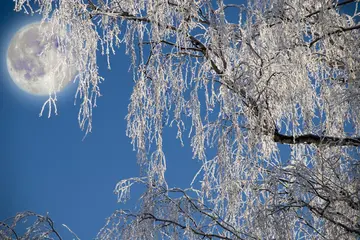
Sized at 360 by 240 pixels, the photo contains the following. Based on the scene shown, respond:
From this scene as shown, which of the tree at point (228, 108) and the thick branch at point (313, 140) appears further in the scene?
the thick branch at point (313, 140)

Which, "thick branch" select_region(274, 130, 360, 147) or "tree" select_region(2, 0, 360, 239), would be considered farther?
"thick branch" select_region(274, 130, 360, 147)

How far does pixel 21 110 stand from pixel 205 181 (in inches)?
973

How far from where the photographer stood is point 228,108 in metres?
2.52

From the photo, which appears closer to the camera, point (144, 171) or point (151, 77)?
point (144, 171)

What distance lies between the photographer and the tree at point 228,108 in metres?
2.47

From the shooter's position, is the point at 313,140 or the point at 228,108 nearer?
the point at 228,108

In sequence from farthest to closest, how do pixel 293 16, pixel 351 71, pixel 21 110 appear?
1. pixel 21 110
2. pixel 351 71
3. pixel 293 16

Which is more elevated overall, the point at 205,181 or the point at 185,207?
the point at 205,181

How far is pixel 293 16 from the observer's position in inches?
99.5

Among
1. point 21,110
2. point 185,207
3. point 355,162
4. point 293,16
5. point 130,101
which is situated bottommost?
point 185,207

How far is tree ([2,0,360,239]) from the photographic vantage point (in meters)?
2.47

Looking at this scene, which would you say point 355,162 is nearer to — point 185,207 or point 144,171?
point 185,207

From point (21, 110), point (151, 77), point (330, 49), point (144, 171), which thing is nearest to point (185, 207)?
point (144, 171)

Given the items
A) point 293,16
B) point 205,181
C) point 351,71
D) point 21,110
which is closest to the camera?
point 293,16
